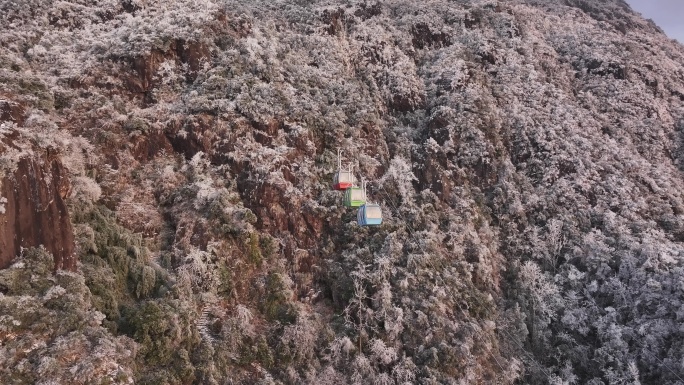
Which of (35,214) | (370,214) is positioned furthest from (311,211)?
(35,214)

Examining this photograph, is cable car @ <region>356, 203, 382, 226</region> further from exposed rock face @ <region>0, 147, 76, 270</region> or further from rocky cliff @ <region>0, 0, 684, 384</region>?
exposed rock face @ <region>0, 147, 76, 270</region>

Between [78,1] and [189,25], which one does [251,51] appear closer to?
[189,25]

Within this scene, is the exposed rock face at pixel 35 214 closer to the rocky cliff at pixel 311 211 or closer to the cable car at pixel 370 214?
the rocky cliff at pixel 311 211

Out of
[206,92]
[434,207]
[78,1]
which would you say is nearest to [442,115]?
[434,207]

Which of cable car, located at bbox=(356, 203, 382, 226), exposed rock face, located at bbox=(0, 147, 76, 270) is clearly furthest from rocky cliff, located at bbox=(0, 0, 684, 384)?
cable car, located at bbox=(356, 203, 382, 226)

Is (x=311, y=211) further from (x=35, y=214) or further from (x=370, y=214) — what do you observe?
(x=35, y=214)

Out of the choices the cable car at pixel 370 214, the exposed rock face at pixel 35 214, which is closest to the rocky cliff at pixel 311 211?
the exposed rock face at pixel 35 214

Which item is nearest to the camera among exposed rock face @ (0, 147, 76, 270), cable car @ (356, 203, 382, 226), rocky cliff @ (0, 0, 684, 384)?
exposed rock face @ (0, 147, 76, 270)
